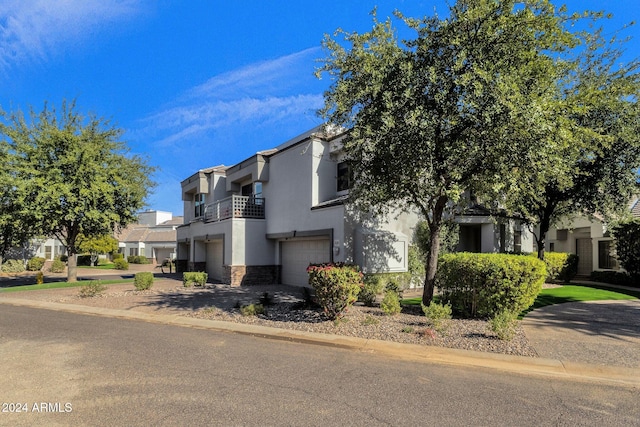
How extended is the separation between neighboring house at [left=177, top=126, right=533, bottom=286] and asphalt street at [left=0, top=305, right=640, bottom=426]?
8301 millimetres

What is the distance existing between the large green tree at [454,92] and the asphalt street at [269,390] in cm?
432

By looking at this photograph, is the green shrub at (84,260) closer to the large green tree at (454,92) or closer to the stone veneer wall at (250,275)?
the stone veneer wall at (250,275)

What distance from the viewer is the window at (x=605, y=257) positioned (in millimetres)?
23812

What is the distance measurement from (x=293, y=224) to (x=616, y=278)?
57.2ft

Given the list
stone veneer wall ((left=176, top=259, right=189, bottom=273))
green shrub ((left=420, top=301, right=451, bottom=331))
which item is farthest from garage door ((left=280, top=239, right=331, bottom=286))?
stone veneer wall ((left=176, top=259, right=189, bottom=273))

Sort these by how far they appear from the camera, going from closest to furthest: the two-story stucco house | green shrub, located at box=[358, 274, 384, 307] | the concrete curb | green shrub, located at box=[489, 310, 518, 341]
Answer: the concrete curb, green shrub, located at box=[489, 310, 518, 341], green shrub, located at box=[358, 274, 384, 307], the two-story stucco house

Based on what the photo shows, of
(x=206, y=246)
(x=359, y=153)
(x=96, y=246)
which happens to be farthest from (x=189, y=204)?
(x=359, y=153)

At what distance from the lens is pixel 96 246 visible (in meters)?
43.4

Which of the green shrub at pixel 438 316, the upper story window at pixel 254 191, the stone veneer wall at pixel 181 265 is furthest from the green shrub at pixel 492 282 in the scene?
the stone veneer wall at pixel 181 265

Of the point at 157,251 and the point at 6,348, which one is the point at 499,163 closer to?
the point at 6,348

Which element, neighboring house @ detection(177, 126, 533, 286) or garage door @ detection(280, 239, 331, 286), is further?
garage door @ detection(280, 239, 331, 286)

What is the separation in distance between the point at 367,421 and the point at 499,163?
6.78m

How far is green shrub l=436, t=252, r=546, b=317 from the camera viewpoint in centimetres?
972

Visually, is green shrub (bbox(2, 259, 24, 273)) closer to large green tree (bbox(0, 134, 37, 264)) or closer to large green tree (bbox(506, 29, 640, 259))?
large green tree (bbox(0, 134, 37, 264))
